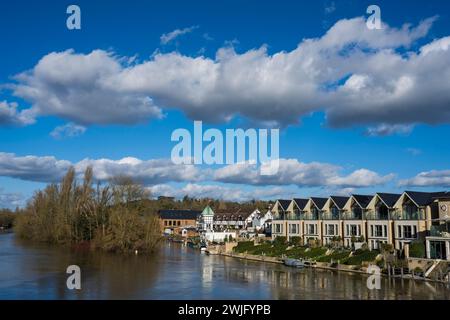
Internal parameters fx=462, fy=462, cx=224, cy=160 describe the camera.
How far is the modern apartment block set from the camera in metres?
48.3

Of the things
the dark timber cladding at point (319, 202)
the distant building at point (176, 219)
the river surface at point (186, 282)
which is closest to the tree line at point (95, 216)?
the river surface at point (186, 282)

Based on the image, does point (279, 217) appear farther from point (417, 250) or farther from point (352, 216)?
point (417, 250)

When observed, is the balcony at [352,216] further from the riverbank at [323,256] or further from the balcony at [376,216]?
the riverbank at [323,256]

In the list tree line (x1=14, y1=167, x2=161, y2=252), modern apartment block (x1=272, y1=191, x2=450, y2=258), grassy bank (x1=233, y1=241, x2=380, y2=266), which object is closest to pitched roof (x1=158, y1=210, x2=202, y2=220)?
tree line (x1=14, y1=167, x2=161, y2=252)

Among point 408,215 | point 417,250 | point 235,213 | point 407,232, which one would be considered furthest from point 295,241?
point 235,213

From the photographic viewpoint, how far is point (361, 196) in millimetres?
60812

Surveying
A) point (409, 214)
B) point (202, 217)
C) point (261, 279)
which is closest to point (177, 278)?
point (261, 279)

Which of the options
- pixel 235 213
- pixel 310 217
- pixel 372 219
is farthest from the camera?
pixel 235 213

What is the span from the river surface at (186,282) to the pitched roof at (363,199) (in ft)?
42.2

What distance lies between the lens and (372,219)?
55875 millimetres

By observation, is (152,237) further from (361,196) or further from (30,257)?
(361,196)

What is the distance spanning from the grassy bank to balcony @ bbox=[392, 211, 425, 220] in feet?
16.8

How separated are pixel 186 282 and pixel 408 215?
26.4 metres

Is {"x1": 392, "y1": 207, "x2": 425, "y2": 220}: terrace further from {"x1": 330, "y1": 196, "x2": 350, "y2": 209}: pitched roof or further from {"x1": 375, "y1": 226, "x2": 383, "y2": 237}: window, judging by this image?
{"x1": 330, "y1": 196, "x2": 350, "y2": 209}: pitched roof
